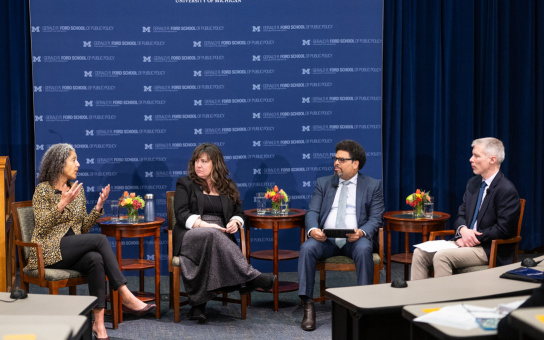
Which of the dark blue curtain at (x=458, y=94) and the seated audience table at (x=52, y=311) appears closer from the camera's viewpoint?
the seated audience table at (x=52, y=311)

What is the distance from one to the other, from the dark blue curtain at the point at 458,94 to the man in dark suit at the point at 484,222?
1.80 m

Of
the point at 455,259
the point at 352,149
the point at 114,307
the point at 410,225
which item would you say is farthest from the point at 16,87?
the point at 455,259

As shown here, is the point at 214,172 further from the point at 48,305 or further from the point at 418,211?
the point at 48,305

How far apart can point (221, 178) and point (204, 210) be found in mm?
289

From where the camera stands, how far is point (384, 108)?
6539 mm

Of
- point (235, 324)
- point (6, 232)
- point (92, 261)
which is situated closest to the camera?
point (92, 261)

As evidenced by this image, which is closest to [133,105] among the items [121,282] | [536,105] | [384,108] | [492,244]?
[121,282]

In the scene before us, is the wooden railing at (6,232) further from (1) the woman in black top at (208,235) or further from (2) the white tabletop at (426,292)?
(2) the white tabletop at (426,292)

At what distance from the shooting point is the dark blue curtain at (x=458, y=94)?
21.5 ft

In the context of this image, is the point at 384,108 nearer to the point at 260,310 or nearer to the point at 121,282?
the point at 260,310

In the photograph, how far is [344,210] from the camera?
5215 mm

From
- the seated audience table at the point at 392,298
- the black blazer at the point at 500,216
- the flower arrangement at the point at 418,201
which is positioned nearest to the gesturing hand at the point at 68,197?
the seated audience table at the point at 392,298

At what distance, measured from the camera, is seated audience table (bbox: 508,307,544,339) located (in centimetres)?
207

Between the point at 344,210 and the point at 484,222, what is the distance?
3.55ft
